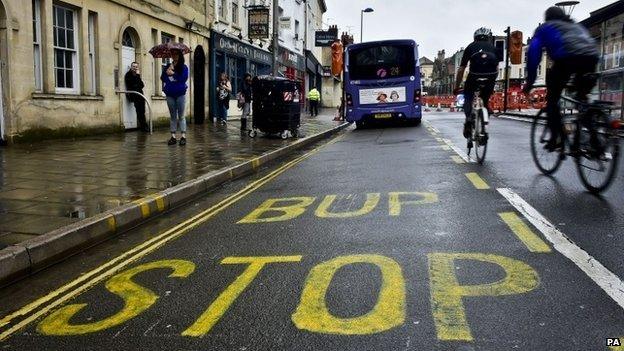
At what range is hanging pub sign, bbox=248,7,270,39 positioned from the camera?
84.0 ft

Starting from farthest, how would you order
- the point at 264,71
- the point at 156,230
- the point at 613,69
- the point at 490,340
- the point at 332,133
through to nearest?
the point at 264,71, the point at 332,133, the point at 613,69, the point at 156,230, the point at 490,340

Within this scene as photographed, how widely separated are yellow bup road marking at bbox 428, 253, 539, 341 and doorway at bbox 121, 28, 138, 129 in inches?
552

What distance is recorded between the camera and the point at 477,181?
7.18 meters

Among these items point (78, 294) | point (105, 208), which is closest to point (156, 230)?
point (105, 208)

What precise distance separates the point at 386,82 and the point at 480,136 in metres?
11.4

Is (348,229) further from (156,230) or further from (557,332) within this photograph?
(557,332)

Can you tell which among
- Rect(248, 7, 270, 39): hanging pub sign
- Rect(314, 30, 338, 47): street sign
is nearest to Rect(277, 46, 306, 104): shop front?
Rect(314, 30, 338, 47): street sign

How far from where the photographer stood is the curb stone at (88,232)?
427 centimetres

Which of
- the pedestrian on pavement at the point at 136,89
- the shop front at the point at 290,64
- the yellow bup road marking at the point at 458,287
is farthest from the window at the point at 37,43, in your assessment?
the shop front at the point at 290,64

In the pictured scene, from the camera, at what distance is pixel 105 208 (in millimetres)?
5855

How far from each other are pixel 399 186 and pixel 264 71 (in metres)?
26.3

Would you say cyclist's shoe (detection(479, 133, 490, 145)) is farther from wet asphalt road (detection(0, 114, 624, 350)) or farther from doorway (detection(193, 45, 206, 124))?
doorway (detection(193, 45, 206, 124))

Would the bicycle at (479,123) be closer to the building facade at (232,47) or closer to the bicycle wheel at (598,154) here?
the bicycle wheel at (598,154)

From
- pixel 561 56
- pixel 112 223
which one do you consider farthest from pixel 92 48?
pixel 561 56
